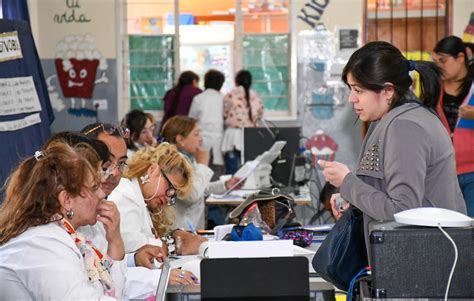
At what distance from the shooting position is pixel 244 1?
9453 millimetres

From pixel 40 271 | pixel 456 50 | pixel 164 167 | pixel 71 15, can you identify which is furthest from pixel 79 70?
pixel 40 271

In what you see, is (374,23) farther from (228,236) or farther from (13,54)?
(228,236)

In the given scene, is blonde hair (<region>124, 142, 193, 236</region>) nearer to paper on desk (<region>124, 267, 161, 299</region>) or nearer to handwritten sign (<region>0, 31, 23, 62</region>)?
paper on desk (<region>124, 267, 161, 299</region>)

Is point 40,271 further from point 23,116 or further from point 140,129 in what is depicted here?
point 140,129

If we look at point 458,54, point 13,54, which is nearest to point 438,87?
point 458,54

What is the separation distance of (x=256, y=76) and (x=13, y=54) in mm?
4429

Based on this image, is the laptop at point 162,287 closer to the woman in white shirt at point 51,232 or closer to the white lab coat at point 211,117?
the woman in white shirt at point 51,232

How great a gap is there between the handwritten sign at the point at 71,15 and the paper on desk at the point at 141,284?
669 centimetres

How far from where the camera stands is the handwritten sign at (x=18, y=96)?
5.21 metres

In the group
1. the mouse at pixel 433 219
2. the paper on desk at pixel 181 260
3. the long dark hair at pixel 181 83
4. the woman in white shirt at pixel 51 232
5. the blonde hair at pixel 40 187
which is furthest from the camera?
the long dark hair at pixel 181 83

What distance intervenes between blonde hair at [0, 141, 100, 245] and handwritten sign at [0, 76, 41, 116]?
9.39 feet

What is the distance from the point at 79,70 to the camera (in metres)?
9.39

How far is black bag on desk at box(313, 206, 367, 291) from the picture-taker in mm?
2559

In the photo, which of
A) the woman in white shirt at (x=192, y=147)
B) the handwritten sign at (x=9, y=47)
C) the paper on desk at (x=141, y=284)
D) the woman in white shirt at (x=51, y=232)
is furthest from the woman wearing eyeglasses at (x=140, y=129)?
the woman in white shirt at (x=51, y=232)
